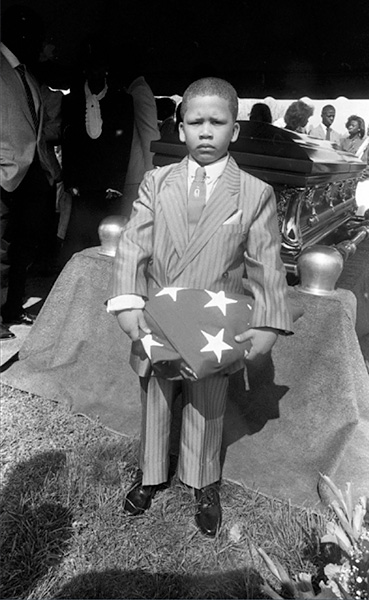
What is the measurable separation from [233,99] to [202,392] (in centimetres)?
85

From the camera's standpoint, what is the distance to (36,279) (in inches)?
167

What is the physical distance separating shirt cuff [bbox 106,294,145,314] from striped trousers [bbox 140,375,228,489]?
0.28m

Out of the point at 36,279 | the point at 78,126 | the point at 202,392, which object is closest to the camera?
the point at 202,392

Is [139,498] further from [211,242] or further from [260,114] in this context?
[260,114]

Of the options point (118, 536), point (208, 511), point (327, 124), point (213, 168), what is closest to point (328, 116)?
point (327, 124)

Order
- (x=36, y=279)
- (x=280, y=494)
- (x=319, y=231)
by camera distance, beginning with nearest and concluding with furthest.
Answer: (x=280, y=494), (x=319, y=231), (x=36, y=279)

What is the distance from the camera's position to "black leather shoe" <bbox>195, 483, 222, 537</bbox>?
1653 mm

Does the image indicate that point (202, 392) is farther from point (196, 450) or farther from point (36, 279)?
point (36, 279)

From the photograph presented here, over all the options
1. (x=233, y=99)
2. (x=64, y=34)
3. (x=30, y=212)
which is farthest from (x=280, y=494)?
(x=64, y=34)

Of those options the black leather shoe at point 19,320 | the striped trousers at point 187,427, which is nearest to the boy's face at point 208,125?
the striped trousers at point 187,427

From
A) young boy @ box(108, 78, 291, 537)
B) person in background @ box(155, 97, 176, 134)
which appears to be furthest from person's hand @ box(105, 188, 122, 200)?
person in background @ box(155, 97, 176, 134)

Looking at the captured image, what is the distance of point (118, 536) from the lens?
1615 millimetres

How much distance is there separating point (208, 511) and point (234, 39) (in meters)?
2.79

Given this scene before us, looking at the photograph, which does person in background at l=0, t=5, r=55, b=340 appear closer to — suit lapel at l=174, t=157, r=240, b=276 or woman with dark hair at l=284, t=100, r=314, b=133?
suit lapel at l=174, t=157, r=240, b=276
